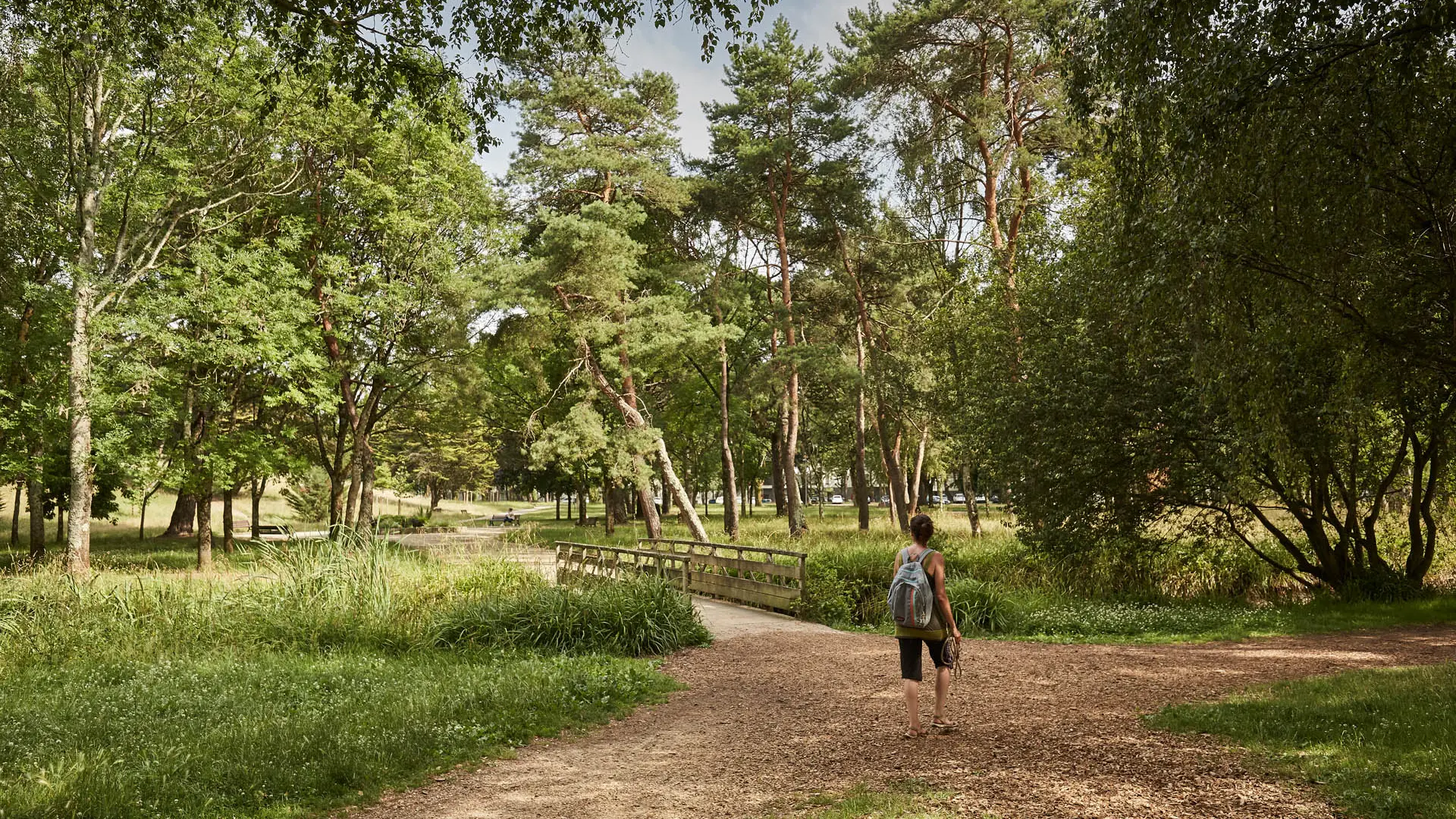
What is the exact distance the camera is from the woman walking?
6.03m

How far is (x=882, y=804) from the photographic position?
186 inches

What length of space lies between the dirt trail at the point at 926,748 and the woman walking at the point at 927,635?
23 centimetres

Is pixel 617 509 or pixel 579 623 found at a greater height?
pixel 617 509

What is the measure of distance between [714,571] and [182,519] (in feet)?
91.3

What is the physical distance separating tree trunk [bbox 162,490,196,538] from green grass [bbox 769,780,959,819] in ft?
113

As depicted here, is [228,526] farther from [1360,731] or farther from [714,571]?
[1360,731]

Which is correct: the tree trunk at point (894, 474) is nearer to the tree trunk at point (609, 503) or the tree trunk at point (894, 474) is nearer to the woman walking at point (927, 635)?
the tree trunk at point (609, 503)

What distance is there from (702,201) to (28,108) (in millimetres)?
16783

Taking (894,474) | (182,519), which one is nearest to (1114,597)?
(894,474)

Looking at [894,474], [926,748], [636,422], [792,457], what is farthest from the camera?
[894,474]

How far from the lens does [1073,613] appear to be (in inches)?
477

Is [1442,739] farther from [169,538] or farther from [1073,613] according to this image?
[169,538]

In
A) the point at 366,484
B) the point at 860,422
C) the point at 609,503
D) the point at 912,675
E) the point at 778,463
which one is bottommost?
the point at 912,675

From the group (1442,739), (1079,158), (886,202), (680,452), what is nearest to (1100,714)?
(1442,739)
